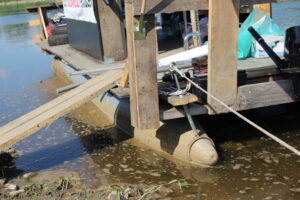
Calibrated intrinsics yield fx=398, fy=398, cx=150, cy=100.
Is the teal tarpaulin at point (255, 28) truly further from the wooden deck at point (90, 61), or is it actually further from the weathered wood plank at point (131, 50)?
the weathered wood plank at point (131, 50)

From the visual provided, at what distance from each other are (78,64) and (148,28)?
5250mm

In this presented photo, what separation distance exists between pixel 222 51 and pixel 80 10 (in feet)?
20.0

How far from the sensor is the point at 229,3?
477 cm

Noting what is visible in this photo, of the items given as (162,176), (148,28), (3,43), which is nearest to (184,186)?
(162,176)

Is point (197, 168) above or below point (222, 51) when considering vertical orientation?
below

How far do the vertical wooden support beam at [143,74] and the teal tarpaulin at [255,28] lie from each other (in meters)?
3.45

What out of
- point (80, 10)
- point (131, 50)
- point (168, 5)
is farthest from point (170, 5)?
point (80, 10)

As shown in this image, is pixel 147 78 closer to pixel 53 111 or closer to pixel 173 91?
pixel 173 91

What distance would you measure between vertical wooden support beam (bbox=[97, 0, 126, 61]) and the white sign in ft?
0.95

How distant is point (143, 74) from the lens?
4828 mm

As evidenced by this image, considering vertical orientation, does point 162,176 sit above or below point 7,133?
below

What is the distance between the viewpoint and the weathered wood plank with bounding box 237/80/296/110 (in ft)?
17.5

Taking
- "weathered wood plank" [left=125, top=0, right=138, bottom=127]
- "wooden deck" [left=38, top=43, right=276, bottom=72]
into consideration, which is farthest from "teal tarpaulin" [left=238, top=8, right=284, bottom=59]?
"weathered wood plank" [left=125, top=0, right=138, bottom=127]

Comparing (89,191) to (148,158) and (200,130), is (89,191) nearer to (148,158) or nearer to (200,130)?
(148,158)
